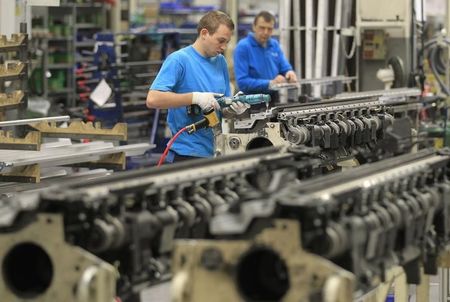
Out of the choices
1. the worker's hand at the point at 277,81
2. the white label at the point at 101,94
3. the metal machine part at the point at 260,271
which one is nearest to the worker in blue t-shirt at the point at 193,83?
the worker's hand at the point at 277,81

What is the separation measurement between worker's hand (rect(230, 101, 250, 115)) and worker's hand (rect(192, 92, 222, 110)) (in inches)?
3.5

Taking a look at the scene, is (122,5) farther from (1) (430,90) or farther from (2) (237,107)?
(2) (237,107)

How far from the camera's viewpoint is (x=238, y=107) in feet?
18.8

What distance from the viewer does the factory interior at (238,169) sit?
314cm

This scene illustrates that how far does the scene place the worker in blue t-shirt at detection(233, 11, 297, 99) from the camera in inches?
339

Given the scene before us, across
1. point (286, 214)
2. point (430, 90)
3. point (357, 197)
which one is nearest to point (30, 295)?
point (286, 214)

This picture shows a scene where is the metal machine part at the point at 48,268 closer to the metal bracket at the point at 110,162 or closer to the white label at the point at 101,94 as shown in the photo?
the metal bracket at the point at 110,162

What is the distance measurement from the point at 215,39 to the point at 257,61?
274 centimetres

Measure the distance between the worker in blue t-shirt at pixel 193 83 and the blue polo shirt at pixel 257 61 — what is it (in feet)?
7.95

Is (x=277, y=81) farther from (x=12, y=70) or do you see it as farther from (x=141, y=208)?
(x=141, y=208)

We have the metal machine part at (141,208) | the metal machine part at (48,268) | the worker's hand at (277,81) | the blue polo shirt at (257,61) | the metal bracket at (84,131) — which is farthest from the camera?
the blue polo shirt at (257,61)

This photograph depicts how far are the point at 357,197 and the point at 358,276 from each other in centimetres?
26

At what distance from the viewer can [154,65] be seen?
39.3 ft

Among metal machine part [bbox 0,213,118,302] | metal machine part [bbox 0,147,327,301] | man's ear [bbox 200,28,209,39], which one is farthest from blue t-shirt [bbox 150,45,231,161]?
metal machine part [bbox 0,213,118,302]
